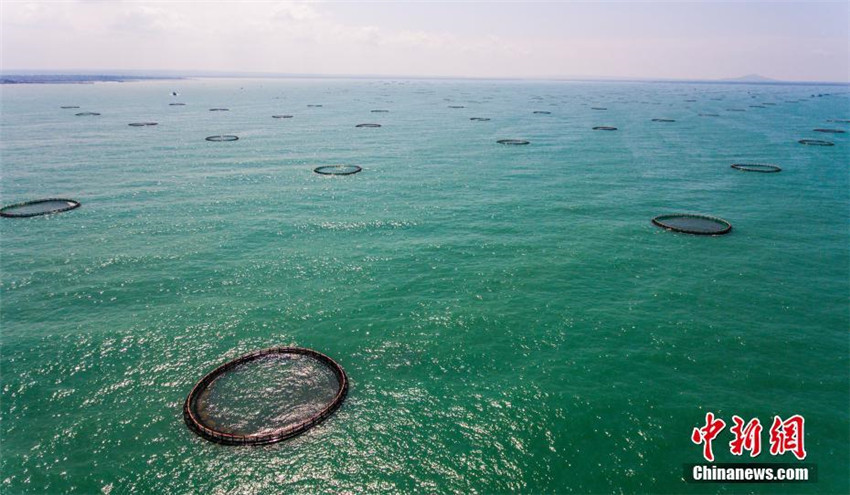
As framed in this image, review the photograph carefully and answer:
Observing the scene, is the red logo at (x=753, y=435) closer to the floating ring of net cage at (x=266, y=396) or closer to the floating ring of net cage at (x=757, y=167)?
the floating ring of net cage at (x=266, y=396)

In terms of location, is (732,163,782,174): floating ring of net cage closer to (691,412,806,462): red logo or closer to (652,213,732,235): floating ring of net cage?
(652,213,732,235): floating ring of net cage

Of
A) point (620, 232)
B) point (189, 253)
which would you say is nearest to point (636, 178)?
point (620, 232)

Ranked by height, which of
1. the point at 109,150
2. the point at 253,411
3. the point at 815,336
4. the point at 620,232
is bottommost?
the point at 253,411

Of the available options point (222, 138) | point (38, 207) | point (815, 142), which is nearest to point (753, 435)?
point (38, 207)

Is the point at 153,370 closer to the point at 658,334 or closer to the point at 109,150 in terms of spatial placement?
the point at 658,334

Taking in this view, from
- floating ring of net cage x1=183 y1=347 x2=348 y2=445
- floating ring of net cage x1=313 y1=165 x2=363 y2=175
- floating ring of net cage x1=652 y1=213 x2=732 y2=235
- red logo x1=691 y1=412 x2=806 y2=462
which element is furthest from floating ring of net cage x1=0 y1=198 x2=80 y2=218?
floating ring of net cage x1=652 y1=213 x2=732 y2=235

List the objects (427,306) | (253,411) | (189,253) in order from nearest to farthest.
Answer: (253,411) < (427,306) < (189,253)

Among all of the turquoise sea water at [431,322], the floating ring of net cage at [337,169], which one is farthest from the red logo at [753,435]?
the floating ring of net cage at [337,169]
